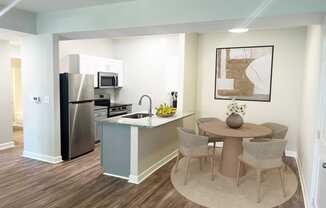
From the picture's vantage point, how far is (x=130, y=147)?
11.8ft

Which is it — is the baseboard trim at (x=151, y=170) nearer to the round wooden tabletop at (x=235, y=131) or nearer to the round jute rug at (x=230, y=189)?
the round jute rug at (x=230, y=189)

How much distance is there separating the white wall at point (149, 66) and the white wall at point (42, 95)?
2577 millimetres

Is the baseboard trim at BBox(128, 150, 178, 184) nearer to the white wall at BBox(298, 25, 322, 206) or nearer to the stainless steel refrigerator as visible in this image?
the stainless steel refrigerator

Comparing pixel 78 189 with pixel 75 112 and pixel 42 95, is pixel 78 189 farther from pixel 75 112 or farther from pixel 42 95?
pixel 42 95

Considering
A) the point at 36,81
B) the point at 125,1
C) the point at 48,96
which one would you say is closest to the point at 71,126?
the point at 48,96

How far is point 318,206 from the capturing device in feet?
7.86

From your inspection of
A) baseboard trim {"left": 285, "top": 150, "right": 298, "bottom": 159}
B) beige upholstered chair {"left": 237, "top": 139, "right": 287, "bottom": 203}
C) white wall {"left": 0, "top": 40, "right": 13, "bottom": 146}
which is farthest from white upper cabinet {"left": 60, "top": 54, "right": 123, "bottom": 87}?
baseboard trim {"left": 285, "top": 150, "right": 298, "bottom": 159}

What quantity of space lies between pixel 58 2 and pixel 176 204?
3.19m

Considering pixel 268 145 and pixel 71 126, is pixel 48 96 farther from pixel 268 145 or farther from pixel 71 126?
pixel 268 145

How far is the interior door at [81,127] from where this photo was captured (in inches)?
→ 178

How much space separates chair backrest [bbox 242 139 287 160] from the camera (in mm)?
3066

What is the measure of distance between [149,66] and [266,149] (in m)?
3.98

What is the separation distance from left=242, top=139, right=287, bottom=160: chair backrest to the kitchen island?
1.30 m

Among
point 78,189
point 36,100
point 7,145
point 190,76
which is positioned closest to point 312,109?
point 190,76
